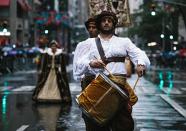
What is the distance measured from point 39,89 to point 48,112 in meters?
2.45

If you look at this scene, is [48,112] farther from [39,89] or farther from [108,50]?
[108,50]

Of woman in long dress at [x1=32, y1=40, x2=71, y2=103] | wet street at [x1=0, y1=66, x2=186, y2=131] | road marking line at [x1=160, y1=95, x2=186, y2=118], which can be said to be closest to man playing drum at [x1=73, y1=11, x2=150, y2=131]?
wet street at [x1=0, y1=66, x2=186, y2=131]

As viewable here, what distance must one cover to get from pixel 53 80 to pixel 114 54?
1081 centimetres

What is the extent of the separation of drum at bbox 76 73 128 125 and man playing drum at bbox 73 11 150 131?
3.7 inches

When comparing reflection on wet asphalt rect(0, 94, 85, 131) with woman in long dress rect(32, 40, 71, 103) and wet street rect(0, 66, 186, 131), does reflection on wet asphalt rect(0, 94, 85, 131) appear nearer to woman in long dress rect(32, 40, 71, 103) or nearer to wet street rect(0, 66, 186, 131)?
wet street rect(0, 66, 186, 131)

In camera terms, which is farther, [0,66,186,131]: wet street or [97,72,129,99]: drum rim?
[0,66,186,131]: wet street

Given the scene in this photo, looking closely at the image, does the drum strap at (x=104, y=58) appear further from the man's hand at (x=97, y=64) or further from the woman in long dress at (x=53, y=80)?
the woman in long dress at (x=53, y=80)

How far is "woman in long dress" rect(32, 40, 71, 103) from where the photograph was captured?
17.7 metres

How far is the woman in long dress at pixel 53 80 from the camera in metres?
17.7

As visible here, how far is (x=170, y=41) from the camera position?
283 ft

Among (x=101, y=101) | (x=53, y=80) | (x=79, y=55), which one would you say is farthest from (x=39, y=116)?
(x=101, y=101)

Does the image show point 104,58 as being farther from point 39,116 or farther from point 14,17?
point 14,17

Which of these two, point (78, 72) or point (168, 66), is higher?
point (78, 72)

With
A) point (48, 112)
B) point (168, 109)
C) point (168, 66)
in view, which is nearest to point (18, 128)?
point (48, 112)
